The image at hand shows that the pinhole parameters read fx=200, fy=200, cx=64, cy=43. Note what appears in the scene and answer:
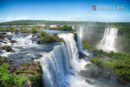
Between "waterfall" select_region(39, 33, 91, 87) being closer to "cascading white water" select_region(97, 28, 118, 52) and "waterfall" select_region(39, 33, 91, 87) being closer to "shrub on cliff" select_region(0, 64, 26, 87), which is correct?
"shrub on cliff" select_region(0, 64, 26, 87)

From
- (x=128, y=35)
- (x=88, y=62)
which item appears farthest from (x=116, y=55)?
(x=128, y=35)

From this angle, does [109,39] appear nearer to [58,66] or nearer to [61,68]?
[61,68]

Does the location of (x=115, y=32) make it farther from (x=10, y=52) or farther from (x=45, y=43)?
(x=10, y=52)

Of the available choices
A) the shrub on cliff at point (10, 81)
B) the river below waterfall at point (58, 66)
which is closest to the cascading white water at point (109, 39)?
the river below waterfall at point (58, 66)

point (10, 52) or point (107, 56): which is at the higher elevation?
point (10, 52)

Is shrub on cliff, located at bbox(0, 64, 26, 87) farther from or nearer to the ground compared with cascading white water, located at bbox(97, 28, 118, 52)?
farther from the ground

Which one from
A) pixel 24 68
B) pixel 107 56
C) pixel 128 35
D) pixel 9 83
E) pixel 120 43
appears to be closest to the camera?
pixel 9 83

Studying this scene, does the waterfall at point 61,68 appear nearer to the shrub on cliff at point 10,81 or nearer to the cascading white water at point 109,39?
the shrub on cliff at point 10,81

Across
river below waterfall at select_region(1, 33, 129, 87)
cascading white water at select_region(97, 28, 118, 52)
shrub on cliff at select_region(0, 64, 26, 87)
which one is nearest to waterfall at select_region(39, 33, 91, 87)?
river below waterfall at select_region(1, 33, 129, 87)
